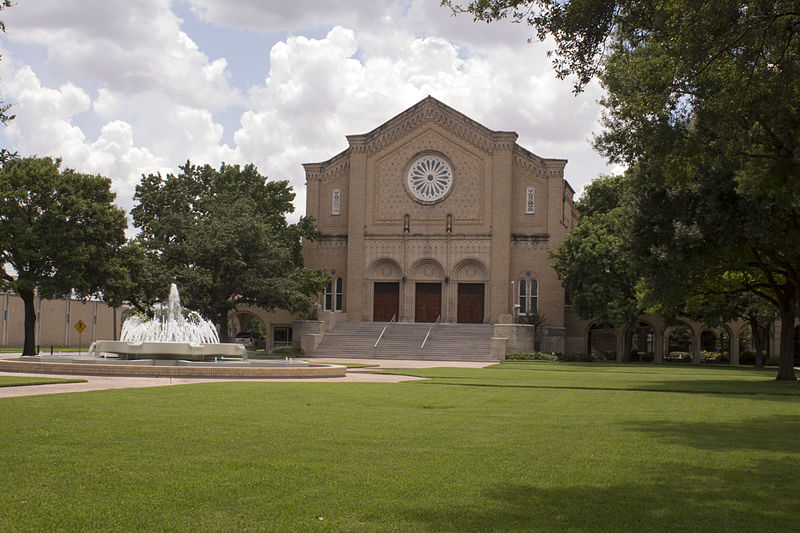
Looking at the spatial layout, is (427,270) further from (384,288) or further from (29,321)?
(29,321)

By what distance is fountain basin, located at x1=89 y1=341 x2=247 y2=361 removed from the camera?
27406mm

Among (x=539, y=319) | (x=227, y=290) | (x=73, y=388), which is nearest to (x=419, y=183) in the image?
(x=539, y=319)

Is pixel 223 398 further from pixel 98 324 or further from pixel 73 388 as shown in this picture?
pixel 98 324

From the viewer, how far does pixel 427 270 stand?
188 feet

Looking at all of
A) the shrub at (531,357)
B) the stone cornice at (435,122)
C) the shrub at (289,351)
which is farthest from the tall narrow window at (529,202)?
the shrub at (289,351)

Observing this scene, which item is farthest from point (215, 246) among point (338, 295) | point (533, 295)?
point (533, 295)

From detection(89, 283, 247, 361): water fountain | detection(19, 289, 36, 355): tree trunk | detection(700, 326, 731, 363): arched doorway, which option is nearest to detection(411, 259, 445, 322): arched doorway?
detection(89, 283, 247, 361): water fountain

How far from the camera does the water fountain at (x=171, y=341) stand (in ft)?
90.4

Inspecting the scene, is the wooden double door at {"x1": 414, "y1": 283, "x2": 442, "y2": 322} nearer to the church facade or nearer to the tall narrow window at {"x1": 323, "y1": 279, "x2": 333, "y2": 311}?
the church facade

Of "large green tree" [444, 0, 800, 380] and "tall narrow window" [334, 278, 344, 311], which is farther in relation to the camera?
"tall narrow window" [334, 278, 344, 311]

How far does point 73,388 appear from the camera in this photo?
19203mm

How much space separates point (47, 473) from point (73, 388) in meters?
11.7

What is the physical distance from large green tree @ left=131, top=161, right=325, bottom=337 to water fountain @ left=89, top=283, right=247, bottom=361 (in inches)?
74.6

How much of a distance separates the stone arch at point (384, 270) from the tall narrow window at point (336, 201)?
17.3ft
